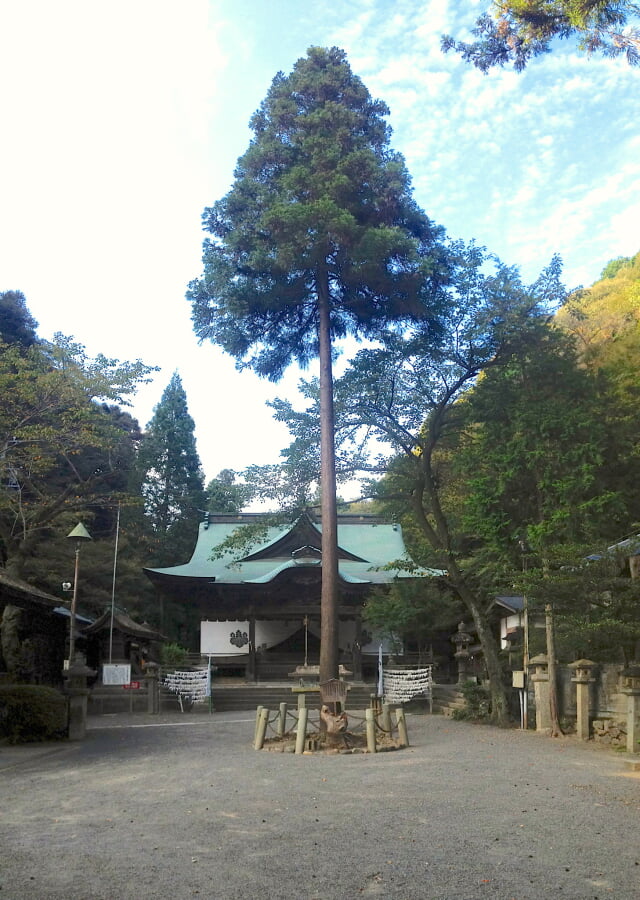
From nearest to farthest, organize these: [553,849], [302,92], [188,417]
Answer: [553,849]
[302,92]
[188,417]

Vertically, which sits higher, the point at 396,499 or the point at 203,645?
the point at 396,499

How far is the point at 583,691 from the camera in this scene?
12148mm

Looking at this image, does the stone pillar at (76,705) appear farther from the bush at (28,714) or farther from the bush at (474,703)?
the bush at (474,703)

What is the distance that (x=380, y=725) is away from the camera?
469 inches

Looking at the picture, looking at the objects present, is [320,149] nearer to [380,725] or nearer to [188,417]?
[380,725]

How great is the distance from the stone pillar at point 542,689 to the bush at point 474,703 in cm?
226

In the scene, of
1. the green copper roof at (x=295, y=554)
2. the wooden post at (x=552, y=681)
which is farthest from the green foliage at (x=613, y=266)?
the wooden post at (x=552, y=681)

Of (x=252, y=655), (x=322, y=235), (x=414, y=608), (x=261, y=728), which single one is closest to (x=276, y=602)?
(x=252, y=655)

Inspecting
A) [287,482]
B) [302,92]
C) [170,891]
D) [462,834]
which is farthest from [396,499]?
[170,891]

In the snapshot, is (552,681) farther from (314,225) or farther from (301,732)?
(314,225)

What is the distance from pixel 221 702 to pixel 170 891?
52.9 ft

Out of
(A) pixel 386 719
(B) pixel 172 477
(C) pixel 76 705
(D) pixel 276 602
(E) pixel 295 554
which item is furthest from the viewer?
(B) pixel 172 477

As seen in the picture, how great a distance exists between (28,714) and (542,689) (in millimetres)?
8985

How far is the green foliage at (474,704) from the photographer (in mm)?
15617
